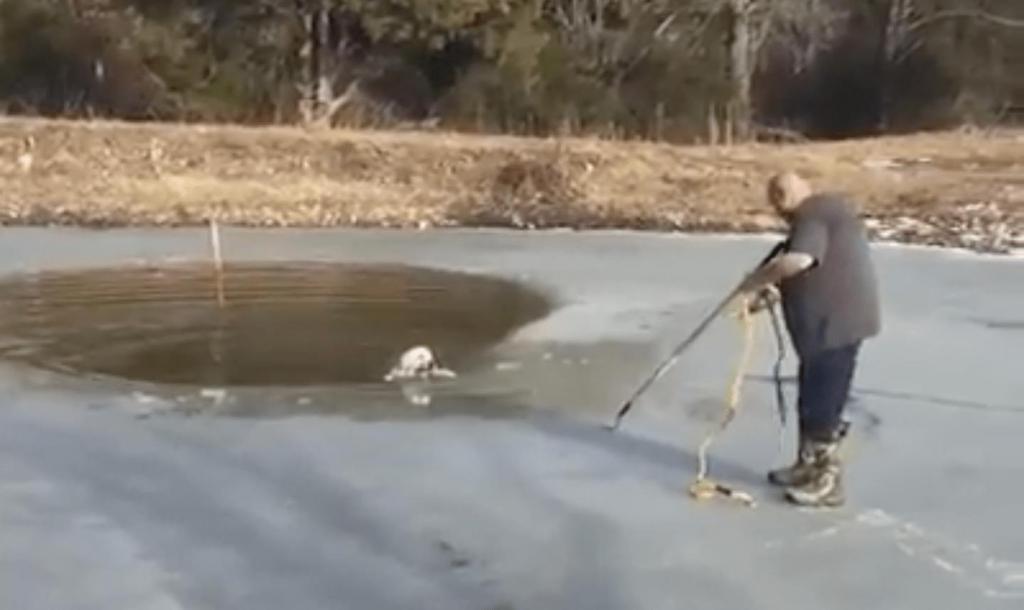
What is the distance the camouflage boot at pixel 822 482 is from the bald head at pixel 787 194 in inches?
40.3

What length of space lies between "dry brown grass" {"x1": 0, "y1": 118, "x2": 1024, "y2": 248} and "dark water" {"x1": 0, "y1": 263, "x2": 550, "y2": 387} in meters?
5.01

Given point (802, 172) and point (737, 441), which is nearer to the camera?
point (737, 441)

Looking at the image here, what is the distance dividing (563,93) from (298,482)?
72.5 ft

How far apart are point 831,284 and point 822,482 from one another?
0.85 m

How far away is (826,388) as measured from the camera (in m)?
8.34

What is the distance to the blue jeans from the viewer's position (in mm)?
8312

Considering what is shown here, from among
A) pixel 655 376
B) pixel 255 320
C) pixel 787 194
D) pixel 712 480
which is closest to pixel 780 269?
pixel 787 194

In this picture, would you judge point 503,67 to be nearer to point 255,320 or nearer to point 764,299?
point 255,320

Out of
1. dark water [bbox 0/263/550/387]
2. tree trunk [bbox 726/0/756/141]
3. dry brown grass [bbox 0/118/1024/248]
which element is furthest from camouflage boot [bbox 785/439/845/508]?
tree trunk [bbox 726/0/756/141]

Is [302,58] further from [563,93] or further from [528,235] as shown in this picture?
[528,235]

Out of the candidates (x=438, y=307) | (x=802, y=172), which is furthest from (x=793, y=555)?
(x=802, y=172)

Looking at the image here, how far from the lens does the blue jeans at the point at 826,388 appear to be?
831 centimetres

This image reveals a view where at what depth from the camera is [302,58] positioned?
3031 cm

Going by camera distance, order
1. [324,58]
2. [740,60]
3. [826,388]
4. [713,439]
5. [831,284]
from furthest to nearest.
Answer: [740,60]
[324,58]
[713,439]
[826,388]
[831,284]
